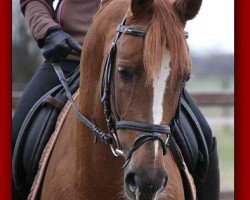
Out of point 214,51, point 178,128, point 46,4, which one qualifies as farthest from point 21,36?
point 178,128

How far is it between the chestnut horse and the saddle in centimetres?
33

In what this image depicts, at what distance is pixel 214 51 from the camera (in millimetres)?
7250

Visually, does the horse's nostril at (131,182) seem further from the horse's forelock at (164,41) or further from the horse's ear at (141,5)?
the horse's ear at (141,5)

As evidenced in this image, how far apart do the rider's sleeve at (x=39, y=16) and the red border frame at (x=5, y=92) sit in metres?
1.11

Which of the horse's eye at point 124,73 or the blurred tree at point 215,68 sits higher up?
the horse's eye at point 124,73

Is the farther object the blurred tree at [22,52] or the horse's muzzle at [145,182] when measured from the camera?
the blurred tree at [22,52]

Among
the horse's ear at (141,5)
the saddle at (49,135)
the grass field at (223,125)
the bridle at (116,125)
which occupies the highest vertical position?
the horse's ear at (141,5)

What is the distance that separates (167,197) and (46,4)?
1283 millimetres

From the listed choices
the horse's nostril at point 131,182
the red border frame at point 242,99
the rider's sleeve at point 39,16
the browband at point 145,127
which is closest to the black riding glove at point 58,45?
the rider's sleeve at point 39,16

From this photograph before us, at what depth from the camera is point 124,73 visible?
2404mm

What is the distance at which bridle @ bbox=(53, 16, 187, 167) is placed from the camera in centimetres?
230

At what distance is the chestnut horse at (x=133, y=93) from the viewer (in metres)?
2.31

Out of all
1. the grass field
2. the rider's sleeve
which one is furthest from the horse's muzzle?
the grass field

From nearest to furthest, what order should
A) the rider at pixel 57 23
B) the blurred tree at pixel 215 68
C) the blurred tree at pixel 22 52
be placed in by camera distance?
the rider at pixel 57 23 < the blurred tree at pixel 22 52 < the blurred tree at pixel 215 68
